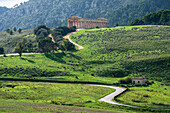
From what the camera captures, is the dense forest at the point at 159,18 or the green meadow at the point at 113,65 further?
the dense forest at the point at 159,18

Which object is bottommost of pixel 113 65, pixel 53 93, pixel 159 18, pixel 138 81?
pixel 53 93

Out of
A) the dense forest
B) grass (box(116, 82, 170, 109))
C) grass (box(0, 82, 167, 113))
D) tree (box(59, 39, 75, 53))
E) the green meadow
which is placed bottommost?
grass (box(116, 82, 170, 109))

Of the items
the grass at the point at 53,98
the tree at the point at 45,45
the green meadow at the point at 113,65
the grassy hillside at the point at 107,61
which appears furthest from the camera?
the tree at the point at 45,45

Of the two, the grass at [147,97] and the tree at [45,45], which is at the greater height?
the tree at [45,45]

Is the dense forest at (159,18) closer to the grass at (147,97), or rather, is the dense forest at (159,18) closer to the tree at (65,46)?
the tree at (65,46)

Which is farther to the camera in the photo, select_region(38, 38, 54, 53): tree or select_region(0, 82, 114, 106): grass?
select_region(38, 38, 54, 53): tree

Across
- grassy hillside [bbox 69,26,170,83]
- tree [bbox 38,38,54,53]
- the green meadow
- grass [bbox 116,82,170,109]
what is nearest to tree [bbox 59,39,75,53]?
the green meadow

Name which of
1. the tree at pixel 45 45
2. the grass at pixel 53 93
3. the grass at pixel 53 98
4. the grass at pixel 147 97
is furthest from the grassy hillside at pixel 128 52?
the grass at pixel 53 98

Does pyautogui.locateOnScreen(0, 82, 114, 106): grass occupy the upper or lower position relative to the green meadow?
lower

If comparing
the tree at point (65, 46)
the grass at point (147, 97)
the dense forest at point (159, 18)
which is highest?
the dense forest at point (159, 18)

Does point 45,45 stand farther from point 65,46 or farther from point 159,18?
point 159,18

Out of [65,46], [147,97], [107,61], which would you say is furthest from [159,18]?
[147,97]

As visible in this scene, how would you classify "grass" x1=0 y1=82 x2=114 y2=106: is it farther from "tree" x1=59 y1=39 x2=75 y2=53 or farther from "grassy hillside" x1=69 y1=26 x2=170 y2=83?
"tree" x1=59 y1=39 x2=75 y2=53

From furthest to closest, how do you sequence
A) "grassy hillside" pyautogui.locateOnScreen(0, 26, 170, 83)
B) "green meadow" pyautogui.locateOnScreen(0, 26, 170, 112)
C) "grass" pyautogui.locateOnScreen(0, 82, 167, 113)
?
"grassy hillside" pyautogui.locateOnScreen(0, 26, 170, 83) < "green meadow" pyautogui.locateOnScreen(0, 26, 170, 112) < "grass" pyautogui.locateOnScreen(0, 82, 167, 113)
